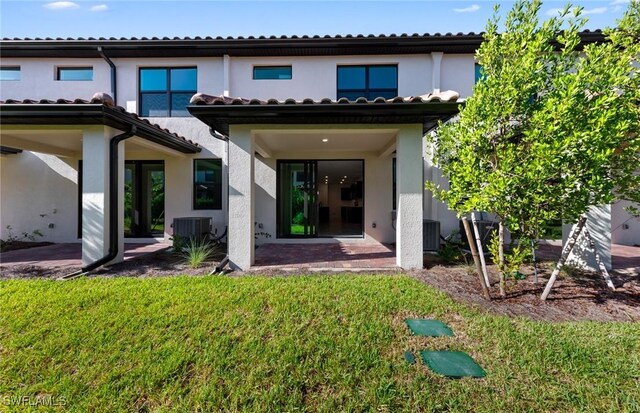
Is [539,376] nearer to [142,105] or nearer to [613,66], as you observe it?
[613,66]

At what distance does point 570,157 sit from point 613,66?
142 centimetres

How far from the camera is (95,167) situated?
16.9 ft

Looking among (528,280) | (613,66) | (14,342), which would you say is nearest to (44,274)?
(14,342)

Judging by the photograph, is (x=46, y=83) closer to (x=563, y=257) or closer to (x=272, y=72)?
(x=272, y=72)

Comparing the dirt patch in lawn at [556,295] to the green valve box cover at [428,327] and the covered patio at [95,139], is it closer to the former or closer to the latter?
the green valve box cover at [428,327]

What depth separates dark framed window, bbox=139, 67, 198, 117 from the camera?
28.0ft

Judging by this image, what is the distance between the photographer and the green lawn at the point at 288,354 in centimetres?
210

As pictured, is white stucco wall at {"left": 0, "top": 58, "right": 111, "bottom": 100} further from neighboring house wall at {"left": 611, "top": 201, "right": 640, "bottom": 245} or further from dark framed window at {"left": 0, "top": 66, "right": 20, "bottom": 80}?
neighboring house wall at {"left": 611, "top": 201, "right": 640, "bottom": 245}

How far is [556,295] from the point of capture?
Answer: 399cm

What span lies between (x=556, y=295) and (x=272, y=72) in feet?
30.9

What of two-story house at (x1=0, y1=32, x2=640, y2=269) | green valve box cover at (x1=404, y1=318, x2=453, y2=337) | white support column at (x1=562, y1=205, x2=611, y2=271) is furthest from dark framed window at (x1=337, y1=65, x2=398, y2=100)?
green valve box cover at (x1=404, y1=318, x2=453, y2=337)

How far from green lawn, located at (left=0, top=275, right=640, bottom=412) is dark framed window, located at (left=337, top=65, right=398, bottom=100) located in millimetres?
6934

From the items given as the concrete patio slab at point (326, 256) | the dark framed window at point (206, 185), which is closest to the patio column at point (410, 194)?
the concrete patio slab at point (326, 256)

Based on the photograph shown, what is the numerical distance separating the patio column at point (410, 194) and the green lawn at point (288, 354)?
1.50 metres
